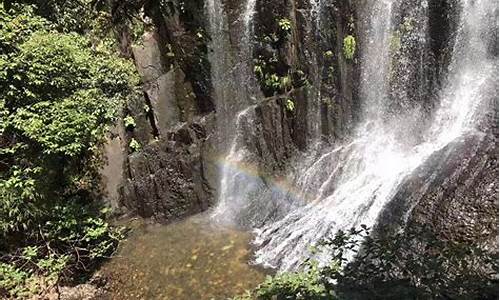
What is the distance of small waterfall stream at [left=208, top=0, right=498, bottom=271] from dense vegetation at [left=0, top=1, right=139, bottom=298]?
257cm

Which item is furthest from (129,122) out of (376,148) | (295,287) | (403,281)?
(403,281)

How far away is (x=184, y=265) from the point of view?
7629 mm

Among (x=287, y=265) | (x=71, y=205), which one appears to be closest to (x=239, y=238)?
(x=287, y=265)

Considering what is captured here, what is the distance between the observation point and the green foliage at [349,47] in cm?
952

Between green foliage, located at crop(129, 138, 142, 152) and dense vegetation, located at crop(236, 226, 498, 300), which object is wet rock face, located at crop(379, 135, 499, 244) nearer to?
dense vegetation, located at crop(236, 226, 498, 300)

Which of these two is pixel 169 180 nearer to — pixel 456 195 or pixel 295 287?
pixel 456 195

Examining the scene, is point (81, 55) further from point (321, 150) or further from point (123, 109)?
point (321, 150)

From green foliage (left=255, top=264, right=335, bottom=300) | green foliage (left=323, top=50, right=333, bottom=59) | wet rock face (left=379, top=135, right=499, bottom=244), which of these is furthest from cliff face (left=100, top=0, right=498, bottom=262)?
green foliage (left=255, top=264, right=335, bottom=300)

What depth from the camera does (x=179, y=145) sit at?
9.84 m

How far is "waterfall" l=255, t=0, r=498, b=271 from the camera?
758 cm

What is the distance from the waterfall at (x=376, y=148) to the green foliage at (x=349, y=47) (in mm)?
259

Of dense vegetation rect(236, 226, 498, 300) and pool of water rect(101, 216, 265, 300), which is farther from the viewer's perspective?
pool of water rect(101, 216, 265, 300)

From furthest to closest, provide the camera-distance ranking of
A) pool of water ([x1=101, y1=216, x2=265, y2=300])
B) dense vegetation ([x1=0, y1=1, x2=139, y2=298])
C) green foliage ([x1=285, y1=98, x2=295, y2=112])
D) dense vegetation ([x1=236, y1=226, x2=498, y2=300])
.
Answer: green foliage ([x1=285, y1=98, x2=295, y2=112]), dense vegetation ([x1=0, y1=1, x2=139, y2=298]), pool of water ([x1=101, y1=216, x2=265, y2=300]), dense vegetation ([x1=236, y1=226, x2=498, y2=300])

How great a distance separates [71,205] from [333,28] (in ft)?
18.7
